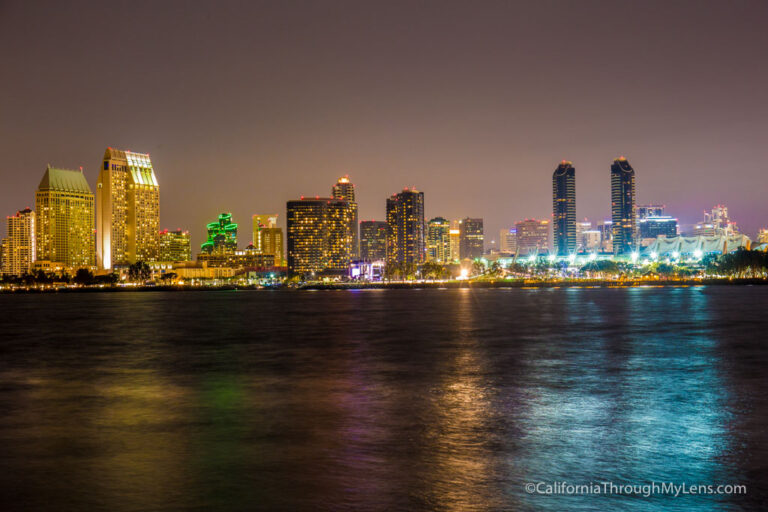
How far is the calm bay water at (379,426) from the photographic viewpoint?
1357 centimetres

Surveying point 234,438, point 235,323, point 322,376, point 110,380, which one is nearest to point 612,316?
point 235,323

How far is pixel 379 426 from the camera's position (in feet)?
65.2

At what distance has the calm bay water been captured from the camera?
13.6m

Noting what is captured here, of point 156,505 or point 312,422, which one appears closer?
point 156,505

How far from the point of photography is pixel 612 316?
256 feet

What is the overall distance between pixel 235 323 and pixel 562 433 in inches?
2407

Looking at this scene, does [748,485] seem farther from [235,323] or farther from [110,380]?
[235,323]

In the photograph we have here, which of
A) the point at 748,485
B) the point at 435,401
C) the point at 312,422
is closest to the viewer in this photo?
the point at 748,485

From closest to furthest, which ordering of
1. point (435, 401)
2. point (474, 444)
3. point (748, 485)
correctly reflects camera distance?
point (748, 485), point (474, 444), point (435, 401)

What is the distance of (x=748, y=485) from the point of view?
13734 millimetres

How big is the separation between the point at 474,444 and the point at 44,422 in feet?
44.8

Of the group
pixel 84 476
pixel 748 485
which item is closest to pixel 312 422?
pixel 84 476

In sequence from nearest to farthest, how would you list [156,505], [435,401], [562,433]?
[156,505] → [562,433] → [435,401]

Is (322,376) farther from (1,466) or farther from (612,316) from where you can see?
(612,316)
